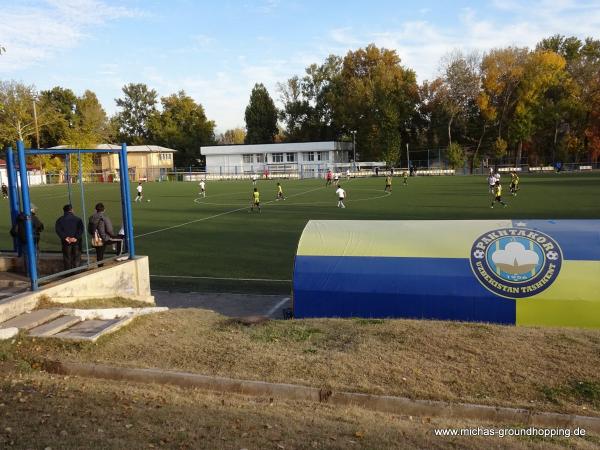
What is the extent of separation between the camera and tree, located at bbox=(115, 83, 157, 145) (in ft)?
327

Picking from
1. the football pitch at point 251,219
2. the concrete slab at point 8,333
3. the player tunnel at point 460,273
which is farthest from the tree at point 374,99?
the concrete slab at point 8,333

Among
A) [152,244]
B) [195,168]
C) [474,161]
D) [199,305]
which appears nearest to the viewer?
[199,305]

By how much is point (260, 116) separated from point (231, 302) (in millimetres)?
85754

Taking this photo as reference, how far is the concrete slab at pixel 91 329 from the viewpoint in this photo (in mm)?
6949

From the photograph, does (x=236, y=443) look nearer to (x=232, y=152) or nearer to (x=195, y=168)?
(x=232, y=152)

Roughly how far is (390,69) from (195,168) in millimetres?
35906

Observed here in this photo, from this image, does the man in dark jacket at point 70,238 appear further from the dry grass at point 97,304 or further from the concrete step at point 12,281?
the dry grass at point 97,304

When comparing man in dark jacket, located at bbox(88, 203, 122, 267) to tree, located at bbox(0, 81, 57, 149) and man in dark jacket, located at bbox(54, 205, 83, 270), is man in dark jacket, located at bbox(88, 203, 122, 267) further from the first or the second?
tree, located at bbox(0, 81, 57, 149)

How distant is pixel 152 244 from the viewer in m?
19.8

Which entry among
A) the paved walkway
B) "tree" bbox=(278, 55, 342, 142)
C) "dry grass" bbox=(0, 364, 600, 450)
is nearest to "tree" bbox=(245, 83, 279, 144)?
"tree" bbox=(278, 55, 342, 142)

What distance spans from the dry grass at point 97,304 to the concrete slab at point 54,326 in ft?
2.26

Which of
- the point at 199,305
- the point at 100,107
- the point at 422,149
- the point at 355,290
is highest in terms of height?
the point at 100,107

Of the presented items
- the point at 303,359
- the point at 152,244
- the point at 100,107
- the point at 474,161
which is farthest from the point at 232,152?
the point at 303,359

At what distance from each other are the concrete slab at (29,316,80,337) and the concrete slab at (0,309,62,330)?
9cm
